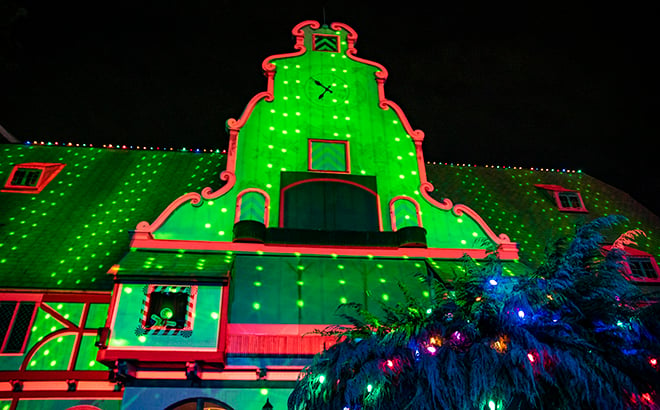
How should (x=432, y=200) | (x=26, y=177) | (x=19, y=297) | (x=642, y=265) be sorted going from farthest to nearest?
1. (x=642, y=265)
2. (x=26, y=177)
3. (x=432, y=200)
4. (x=19, y=297)

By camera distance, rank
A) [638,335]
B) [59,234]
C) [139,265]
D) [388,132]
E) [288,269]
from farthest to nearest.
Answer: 1. [388,132]
2. [59,234]
3. [288,269]
4. [139,265]
5. [638,335]

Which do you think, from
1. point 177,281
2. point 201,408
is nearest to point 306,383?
point 201,408

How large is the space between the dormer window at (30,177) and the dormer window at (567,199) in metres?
18.7

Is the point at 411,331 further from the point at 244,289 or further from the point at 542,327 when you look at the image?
the point at 244,289

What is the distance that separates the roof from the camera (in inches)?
475

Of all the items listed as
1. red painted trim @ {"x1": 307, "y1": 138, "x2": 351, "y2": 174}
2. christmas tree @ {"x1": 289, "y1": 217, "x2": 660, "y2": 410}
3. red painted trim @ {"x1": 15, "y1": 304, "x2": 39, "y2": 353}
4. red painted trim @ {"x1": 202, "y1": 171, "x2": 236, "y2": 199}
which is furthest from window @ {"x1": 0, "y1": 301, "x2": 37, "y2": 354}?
red painted trim @ {"x1": 307, "y1": 138, "x2": 351, "y2": 174}

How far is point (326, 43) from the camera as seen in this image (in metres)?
16.1

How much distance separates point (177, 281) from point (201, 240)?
6.12 feet

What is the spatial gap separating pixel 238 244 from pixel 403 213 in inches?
184

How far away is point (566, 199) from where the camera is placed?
18.1m

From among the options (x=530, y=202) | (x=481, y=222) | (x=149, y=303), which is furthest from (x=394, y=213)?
(x=530, y=202)

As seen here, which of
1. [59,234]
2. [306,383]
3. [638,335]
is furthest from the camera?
[59,234]

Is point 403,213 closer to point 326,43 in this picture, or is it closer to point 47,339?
point 326,43

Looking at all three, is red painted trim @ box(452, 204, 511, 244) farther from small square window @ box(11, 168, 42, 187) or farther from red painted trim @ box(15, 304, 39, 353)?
small square window @ box(11, 168, 42, 187)
